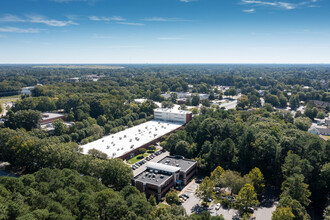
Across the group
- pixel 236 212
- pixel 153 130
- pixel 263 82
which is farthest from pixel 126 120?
pixel 263 82

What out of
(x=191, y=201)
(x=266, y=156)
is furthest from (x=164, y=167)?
(x=266, y=156)

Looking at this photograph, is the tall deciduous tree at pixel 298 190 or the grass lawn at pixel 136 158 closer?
the tall deciduous tree at pixel 298 190

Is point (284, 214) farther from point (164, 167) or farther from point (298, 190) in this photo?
point (164, 167)

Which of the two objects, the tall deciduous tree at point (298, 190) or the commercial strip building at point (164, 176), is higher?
the tall deciduous tree at point (298, 190)

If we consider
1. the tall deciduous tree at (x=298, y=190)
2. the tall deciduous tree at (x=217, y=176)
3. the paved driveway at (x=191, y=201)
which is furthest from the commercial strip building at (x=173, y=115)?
the tall deciduous tree at (x=298, y=190)

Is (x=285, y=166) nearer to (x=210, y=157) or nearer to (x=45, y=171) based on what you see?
(x=210, y=157)

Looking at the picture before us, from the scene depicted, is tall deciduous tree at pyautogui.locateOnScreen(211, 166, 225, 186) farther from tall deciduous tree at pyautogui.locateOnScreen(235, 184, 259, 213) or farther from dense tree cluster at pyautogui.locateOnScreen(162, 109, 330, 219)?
tall deciduous tree at pyautogui.locateOnScreen(235, 184, 259, 213)

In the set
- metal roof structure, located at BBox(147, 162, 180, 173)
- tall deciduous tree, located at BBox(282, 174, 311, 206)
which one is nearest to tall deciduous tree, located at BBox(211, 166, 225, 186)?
metal roof structure, located at BBox(147, 162, 180, 173)

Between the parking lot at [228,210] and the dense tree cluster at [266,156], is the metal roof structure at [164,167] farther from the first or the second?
the dense tree cluster at [266,156]
